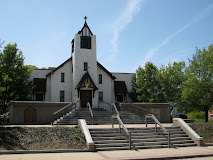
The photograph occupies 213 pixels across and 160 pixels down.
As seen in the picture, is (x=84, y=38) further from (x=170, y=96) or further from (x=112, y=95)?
(x=170, y=96)

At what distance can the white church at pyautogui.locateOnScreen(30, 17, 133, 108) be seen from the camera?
3022 centimetres

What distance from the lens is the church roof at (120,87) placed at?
34.1m

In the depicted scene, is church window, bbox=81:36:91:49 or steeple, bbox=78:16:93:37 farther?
steeple, bbox=78:16:93:37

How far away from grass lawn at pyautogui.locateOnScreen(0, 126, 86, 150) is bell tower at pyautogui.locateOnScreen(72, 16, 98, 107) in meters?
16.1

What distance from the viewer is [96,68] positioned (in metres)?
31.6

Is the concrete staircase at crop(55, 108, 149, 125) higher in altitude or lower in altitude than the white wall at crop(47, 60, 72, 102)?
lower

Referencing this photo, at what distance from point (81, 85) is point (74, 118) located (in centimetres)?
812

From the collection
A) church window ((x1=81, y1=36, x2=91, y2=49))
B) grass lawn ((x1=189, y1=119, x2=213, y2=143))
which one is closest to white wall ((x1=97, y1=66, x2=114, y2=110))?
church window ((x1=81, y1=36, x2=91, y2=49))

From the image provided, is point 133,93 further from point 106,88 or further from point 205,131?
point 205,131

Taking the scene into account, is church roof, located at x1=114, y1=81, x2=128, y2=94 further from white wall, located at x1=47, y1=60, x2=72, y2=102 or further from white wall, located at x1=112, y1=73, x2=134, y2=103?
white wall, located at x1=47, y1=60, x2=72, y2=102

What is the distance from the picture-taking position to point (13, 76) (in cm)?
2966

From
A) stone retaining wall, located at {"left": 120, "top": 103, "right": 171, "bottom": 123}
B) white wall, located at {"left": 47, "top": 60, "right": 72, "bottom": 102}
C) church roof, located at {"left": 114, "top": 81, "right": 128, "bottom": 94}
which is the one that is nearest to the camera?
stone retaining wall, located at {"left": 120, "top": 103, "right": 171, "bottom": 123}

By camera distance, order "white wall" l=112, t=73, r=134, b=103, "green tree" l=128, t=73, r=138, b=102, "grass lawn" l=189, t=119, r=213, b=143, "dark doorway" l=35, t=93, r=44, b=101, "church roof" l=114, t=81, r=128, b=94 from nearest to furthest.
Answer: "grass lawn" l=189, t=119, r=213, b=143
"dark doorway" l=35, t=93, r=44, b=101
"church roof" l=114, t=81, r=128, b=94
"green tree" l=128, t=73, r=138, b=102
"white wall" l=112, t=73, r=134, b=103

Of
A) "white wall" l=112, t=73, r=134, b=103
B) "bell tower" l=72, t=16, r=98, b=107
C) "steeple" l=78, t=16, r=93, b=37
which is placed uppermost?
"steeple" l=78, t=16, r=93, b=37
